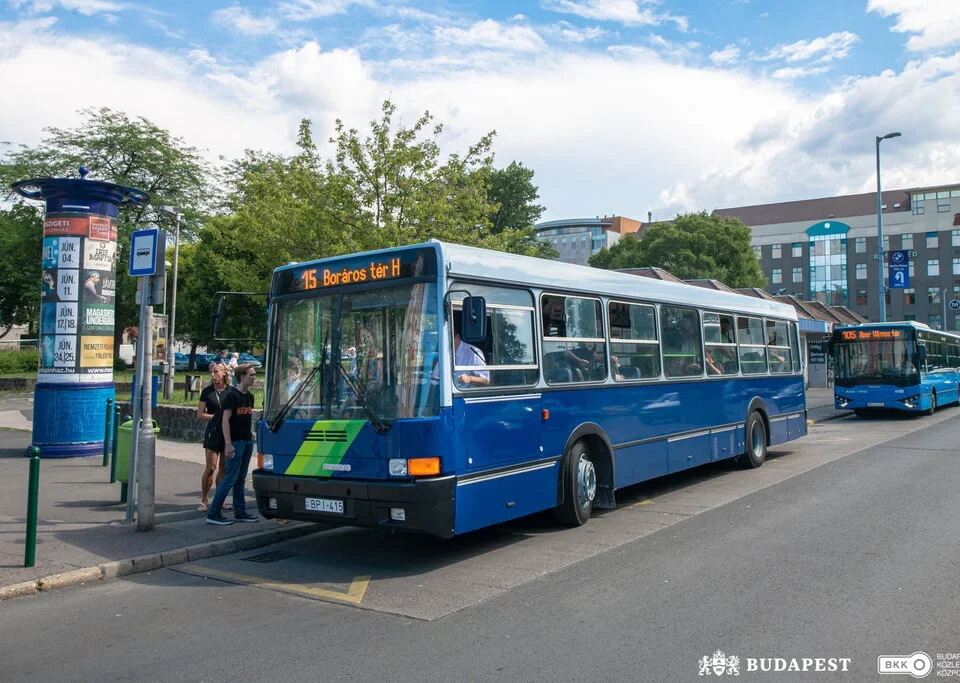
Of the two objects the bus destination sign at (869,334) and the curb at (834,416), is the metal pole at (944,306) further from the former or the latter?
the bus destination sign at (869,334)

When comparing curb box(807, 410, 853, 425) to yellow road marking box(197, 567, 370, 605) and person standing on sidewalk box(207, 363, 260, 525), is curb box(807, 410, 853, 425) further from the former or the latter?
yellow road marking box(197, 567, 370, 605)

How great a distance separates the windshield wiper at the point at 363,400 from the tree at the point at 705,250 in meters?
49.2

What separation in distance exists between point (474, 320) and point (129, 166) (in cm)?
3434

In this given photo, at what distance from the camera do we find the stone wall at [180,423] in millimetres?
17141

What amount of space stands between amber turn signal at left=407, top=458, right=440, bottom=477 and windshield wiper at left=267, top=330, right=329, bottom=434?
1445 millimetres

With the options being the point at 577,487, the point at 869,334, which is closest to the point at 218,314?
the point at 577,487

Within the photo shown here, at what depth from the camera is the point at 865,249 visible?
9412 cm

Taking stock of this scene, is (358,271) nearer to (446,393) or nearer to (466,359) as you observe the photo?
(466,359)

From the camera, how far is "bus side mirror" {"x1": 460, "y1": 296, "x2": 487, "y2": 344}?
6.96 meters

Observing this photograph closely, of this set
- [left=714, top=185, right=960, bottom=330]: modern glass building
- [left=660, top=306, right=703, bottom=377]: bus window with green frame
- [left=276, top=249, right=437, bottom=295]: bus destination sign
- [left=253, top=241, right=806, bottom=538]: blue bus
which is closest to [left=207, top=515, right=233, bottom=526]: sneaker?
[left=253, top=241, right=806, bottom=538]: blue bus

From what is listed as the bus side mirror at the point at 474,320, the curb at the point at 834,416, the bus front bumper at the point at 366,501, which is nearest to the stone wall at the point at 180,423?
the bus front bumper at the point at 366,501

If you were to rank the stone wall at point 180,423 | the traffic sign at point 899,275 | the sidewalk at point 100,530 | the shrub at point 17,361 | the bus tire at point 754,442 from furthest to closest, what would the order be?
the shrub at point 17,361 → the traffic sign at point 899,275 → the stone wall at point 180,423 → the bus tire at point 754,442 → the sidewalk at point 100,530

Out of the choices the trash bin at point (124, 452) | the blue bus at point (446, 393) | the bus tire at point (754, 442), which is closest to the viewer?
the blue bus at point (446, 393)

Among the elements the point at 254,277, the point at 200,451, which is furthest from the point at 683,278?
the point at 200,451
